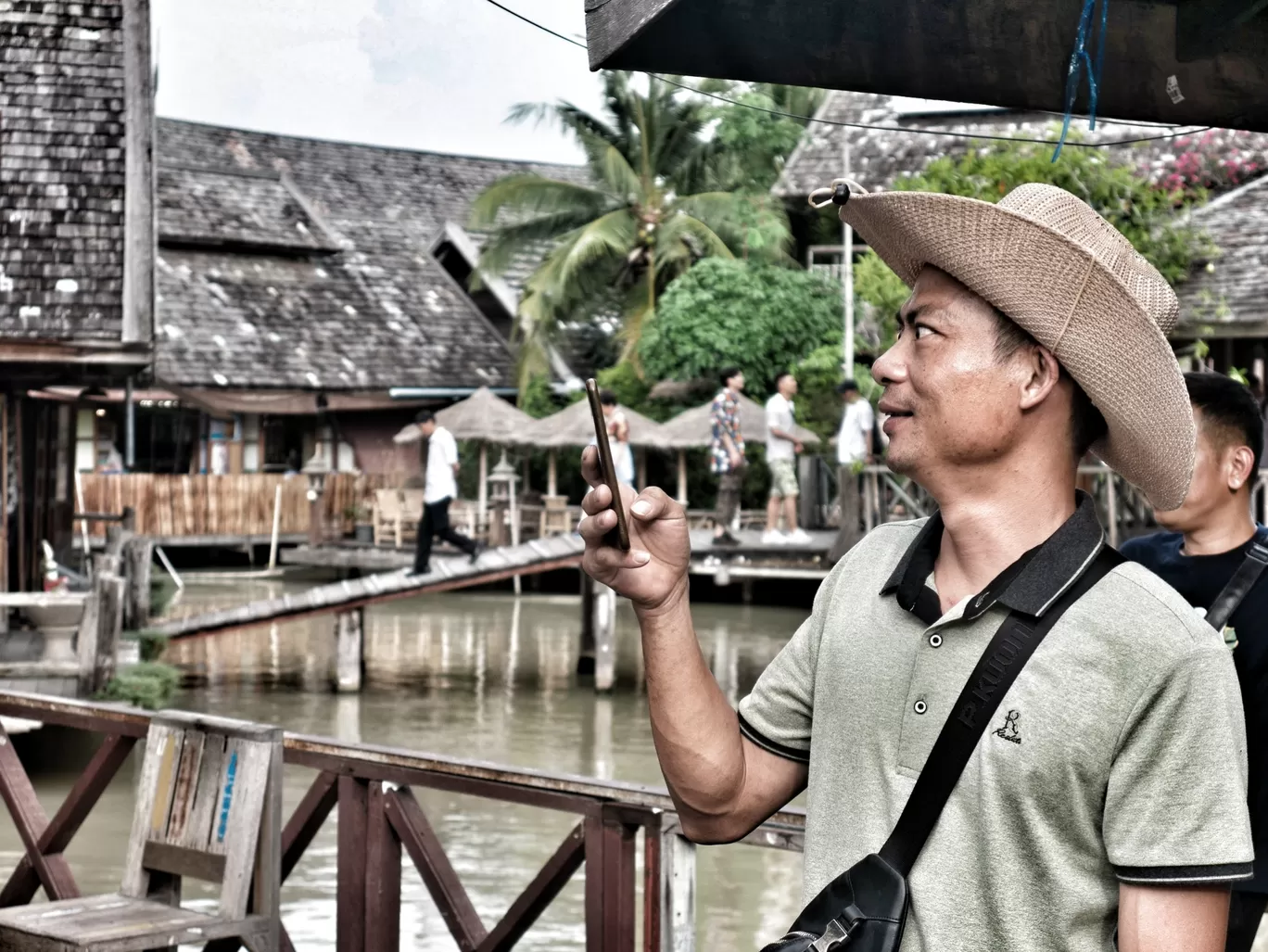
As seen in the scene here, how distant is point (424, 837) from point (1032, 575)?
9.06 ft

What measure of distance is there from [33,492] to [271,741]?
11.7m

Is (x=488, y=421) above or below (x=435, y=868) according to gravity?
above

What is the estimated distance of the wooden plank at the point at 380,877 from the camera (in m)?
4.45

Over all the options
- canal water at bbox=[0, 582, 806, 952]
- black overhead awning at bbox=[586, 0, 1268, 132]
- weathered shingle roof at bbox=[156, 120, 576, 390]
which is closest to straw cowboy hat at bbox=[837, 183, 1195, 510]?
black overhead awning at bbox=[586, 0, 1268, 132]

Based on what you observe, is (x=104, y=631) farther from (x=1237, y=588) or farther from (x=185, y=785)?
(x=1237, y=588)

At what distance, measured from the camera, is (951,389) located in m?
2.04

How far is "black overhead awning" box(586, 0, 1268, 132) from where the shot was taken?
2.95 metres

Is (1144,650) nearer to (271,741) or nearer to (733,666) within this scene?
(271,741)

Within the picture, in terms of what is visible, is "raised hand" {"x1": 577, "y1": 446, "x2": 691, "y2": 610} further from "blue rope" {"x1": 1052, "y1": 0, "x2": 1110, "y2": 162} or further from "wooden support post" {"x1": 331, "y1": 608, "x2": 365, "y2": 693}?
"wooden support post" {"x1": 331, "y1": 608, "x2": 365, "y2": 693}

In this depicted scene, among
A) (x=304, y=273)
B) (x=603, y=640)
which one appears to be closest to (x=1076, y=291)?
(x=603, y=640)

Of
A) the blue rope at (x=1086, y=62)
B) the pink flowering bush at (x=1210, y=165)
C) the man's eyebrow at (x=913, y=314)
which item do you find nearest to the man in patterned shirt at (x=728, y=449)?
the pink flowering bush at (x=1210, y=165)

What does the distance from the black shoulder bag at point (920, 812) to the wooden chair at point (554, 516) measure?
23398 millimetres

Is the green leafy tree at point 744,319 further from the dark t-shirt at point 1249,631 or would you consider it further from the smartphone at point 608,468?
the smartphone at point 608,468

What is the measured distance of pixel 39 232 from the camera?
12328mm
